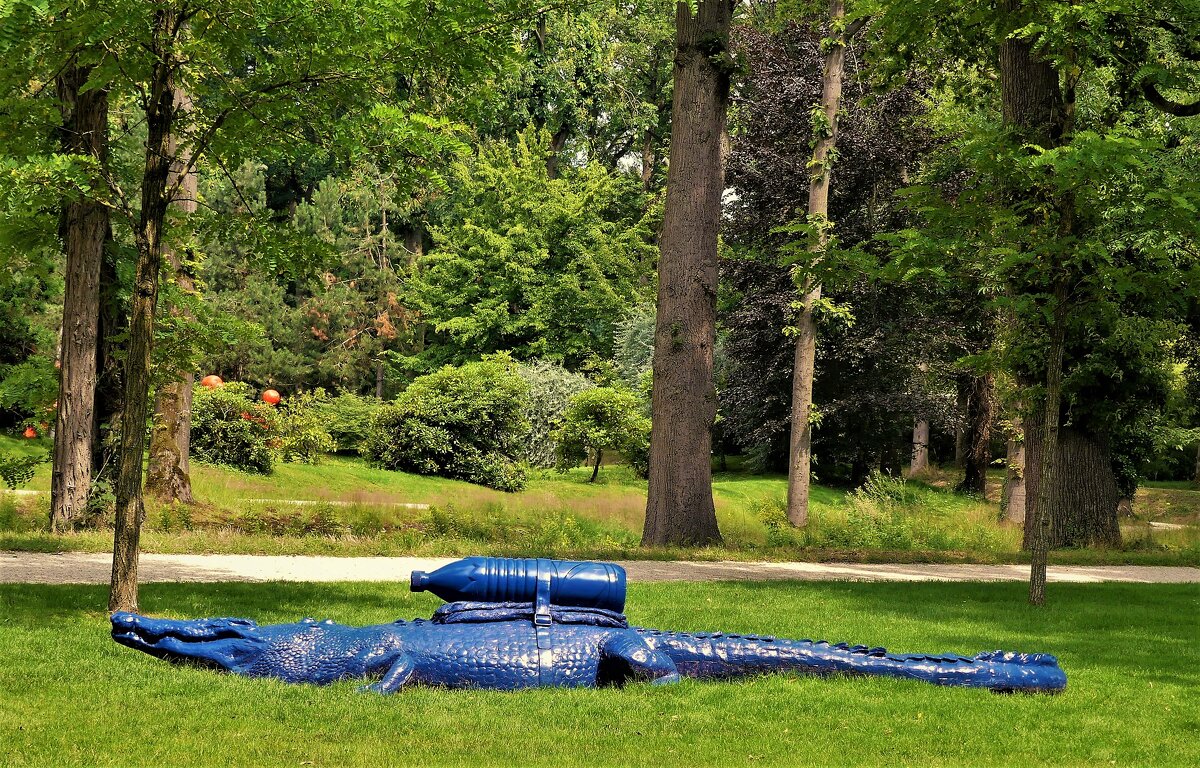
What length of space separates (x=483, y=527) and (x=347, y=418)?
2058 centimetres

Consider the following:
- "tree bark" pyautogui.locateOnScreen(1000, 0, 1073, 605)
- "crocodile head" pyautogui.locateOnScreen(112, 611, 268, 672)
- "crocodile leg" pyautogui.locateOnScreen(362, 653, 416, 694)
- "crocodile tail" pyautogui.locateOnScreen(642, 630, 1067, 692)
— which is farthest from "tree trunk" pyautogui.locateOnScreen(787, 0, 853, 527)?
"crocodile head" pyautogui.locateOnScreen(112, 611, 268, 672)

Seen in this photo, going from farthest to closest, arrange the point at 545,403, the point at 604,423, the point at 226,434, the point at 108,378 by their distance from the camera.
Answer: the point at 545,403, the point at 604,423, the point at 226,434, the point at 108,378

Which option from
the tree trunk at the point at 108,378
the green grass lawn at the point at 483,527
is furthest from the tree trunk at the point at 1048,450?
the tree trunk at the point at 108,378

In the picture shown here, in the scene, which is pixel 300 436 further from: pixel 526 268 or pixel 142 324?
pixel 142 324

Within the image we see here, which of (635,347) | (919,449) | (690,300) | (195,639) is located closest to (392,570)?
(690,300)

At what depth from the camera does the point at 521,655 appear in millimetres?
6672

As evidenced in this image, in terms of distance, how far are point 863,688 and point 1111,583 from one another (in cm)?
863

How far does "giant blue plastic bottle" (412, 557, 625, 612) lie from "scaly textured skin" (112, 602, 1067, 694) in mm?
111

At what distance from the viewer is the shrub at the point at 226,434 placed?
24594mm

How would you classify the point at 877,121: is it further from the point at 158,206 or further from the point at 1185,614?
the point at 158,206

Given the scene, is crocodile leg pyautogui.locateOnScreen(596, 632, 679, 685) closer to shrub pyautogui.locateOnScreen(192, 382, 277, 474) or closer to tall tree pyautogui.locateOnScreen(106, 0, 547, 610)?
tall tree pyautogui.locateOnScreen(106, 0, 547, 610)

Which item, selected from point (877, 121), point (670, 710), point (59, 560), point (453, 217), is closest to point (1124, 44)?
point (670, 710)

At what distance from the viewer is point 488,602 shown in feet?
22.8

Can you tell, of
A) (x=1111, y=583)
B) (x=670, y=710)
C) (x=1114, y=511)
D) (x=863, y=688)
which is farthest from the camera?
(x=1114, y=511)
